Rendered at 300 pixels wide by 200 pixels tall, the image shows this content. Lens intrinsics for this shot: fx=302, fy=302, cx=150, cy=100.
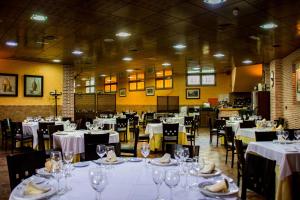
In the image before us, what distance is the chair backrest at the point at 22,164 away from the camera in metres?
2.51

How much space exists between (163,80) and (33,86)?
350 inches

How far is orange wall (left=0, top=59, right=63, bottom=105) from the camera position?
1099 centimetres

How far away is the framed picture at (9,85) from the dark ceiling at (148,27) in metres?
0.89

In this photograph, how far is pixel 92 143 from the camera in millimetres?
4754

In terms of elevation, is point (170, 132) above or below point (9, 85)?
below

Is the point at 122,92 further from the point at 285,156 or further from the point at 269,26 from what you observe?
the point at 285,156

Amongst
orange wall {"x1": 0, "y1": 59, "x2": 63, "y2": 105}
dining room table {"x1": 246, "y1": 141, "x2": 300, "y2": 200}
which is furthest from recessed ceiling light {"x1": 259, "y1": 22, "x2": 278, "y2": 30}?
orange wall {"x1": 0, "y1": 59, "x2": 63, "y2": 105}

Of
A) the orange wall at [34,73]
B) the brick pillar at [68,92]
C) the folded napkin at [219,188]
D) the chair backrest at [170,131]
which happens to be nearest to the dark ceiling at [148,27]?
the orange wall at [34,73]

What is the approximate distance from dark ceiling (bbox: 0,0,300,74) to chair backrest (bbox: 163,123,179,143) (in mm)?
2261

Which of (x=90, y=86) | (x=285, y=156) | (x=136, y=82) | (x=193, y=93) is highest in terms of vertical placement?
(x=90, y=86)

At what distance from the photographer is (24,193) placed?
73.8 inches

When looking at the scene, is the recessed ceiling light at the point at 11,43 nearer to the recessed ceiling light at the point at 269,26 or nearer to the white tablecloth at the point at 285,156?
the recessed ceiling light at the point at 269,26

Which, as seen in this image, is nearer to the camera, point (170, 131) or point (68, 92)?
point (170, 131)

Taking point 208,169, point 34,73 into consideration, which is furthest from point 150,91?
point 208,169
